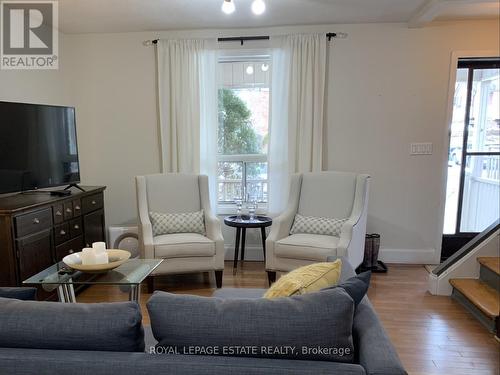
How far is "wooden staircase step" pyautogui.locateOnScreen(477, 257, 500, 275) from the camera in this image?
9.08 feet

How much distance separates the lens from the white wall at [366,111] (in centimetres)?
355

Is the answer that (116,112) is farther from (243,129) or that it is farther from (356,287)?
(356,287)

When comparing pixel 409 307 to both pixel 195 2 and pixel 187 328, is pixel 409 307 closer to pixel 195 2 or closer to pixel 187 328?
pixel 187 328

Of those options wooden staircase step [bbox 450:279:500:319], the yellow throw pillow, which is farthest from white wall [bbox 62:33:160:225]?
wooden staircase step [bbox 450:279:500:319]

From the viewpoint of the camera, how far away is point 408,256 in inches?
149

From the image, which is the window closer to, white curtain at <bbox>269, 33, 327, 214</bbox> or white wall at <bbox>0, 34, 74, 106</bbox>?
white curtain at <bbox>269, 33, 327, 214</bbox>

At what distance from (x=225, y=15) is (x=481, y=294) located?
10.4ft

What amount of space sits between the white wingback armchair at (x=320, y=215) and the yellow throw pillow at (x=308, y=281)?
1467 millimetres

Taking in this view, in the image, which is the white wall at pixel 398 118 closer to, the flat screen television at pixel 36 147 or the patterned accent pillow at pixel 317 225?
the patterned accent pillow at pixel 317 225

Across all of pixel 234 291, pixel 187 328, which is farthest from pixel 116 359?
pixel 234 291

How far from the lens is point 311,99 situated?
3627 mm

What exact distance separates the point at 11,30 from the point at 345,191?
10.6ft

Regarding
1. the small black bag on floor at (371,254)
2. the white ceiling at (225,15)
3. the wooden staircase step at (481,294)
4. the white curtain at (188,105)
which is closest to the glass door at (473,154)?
the white ceiling at (225,15)

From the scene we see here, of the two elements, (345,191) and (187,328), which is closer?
(187,328)
